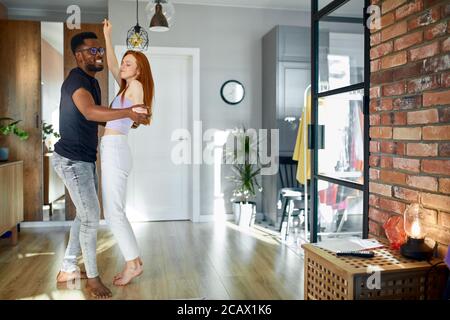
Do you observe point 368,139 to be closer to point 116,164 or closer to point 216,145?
point 116,164

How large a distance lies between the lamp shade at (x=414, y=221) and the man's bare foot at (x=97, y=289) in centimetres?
175

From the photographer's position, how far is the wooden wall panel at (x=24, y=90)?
4516 mm

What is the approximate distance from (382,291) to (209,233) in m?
2.86

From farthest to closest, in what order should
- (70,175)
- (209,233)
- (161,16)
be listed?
(209,233) < (161,16) < (70,175)

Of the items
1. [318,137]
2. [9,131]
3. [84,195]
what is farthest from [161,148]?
[318,137]

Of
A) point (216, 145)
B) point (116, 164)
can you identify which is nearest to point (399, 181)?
point (116, 164)

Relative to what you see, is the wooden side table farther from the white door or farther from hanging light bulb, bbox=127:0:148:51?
the white door

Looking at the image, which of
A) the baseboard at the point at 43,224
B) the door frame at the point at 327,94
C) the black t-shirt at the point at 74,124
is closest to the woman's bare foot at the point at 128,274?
the black t-shirt at the point at 74,124

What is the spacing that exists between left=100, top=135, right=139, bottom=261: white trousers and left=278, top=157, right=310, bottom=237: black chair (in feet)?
6.12

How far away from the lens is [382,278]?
5.53 feet

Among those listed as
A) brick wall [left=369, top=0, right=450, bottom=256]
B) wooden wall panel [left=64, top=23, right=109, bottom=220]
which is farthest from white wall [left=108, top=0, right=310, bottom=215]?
brick wall [left=369, top=0, right=450, bottom=256]

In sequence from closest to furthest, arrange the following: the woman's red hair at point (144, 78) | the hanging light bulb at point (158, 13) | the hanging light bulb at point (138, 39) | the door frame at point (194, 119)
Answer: the woman's red hair at point (144, 78), the hanging light bulb at point (158, 13), the hanging light bulb at point (138, 39), the door frame at point (194, 119)

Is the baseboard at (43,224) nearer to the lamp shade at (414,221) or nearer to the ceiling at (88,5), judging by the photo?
the ceiling at (88,5)

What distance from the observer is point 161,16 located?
304 centimetres
